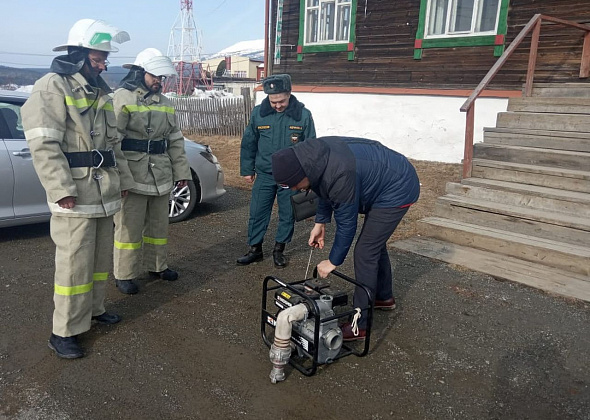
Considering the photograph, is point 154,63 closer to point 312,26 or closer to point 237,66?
point 312,26

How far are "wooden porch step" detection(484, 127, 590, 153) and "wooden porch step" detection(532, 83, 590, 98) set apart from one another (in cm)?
136

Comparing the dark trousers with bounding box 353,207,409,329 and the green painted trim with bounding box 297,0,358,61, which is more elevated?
the green painted trim with bounding box 297,0,358,61

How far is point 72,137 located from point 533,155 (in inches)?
218

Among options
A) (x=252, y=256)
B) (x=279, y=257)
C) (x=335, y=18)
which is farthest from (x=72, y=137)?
(x=335, y=18)

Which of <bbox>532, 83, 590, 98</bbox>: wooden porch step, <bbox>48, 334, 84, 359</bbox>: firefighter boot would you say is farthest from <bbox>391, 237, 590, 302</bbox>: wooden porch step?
<bbox>532, 83, 590, 98</bbox>: wooden porch step

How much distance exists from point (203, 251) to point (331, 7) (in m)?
9.09

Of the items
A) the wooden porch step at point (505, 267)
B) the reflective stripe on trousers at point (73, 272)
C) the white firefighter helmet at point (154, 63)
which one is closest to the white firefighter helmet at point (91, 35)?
the white firefighter helmet at point (154, 63)

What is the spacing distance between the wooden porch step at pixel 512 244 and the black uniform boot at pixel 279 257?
195 centimetres

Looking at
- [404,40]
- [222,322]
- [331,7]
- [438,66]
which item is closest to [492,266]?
[222,322]

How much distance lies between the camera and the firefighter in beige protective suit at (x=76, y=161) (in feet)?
9.76

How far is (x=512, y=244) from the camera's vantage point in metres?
5.21

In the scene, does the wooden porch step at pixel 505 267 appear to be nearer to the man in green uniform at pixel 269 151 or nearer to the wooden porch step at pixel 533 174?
the wooden porch step at pixel 533 174

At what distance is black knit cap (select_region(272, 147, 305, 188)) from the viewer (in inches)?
115

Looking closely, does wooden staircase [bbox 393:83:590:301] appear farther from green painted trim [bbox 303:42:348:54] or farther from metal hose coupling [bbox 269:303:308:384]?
green painted trim [bbox 303:42:348:54]
